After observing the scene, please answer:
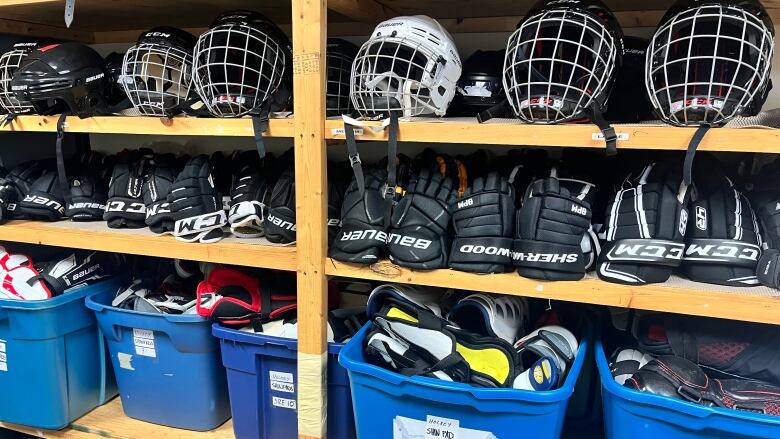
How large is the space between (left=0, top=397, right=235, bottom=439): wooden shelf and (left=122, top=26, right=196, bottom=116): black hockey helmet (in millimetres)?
1046

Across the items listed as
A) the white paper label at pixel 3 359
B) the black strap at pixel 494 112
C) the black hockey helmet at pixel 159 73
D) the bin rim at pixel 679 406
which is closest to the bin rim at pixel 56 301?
the white paper label at pixel 3 359

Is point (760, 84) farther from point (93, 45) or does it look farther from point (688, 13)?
point (93, 45)

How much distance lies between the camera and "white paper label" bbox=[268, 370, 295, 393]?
159 centimetres

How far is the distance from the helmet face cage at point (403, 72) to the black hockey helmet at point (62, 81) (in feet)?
2.98

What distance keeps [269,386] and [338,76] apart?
3.25 ft

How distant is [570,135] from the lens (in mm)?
1217

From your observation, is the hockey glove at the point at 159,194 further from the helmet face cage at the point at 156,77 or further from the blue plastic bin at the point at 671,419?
the blue plastic bin at the point at 671,419

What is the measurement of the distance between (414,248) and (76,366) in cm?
131

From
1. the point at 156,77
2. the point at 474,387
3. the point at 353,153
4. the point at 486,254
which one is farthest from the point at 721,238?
the point at 156,77

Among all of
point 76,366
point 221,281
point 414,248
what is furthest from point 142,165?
point 414,248

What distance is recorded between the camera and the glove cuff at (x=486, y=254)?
134 cm

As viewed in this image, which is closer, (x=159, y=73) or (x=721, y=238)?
(x=721, y=238)

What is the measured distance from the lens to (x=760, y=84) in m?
1.20

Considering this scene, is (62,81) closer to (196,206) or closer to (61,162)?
(61,162)
